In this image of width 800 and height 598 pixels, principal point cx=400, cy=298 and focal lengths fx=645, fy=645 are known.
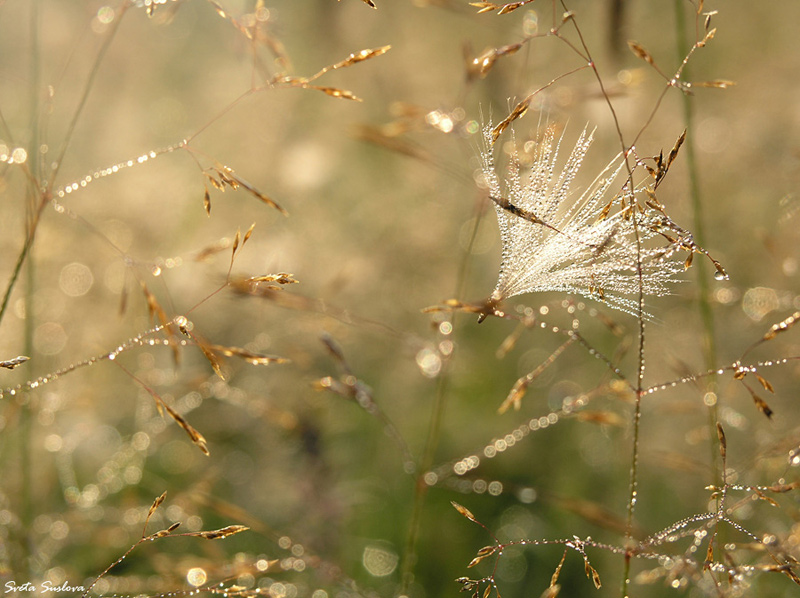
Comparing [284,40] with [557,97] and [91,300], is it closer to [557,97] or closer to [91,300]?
[91,300]

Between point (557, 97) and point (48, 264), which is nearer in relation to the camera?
point (557, 97)

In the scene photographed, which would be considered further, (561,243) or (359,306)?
(359,306)

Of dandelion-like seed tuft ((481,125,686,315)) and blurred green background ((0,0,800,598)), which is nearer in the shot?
dandelion-like seed tuft ((481,125,686,315))

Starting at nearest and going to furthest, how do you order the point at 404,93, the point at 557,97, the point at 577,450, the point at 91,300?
the point at 557,97 → the point at 577,450 → the point at 91,300 → the point at 404,93

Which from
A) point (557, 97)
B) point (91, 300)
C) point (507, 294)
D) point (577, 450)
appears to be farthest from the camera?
point (91, 300)

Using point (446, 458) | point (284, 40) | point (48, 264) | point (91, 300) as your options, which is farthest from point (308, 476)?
point (284, 40)

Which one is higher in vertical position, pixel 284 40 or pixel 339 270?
pixel 284 40

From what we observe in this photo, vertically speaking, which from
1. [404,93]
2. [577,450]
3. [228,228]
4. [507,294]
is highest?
[404,93]

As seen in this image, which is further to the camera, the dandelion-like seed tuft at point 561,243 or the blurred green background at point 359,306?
the blurred green background at point 359,306
